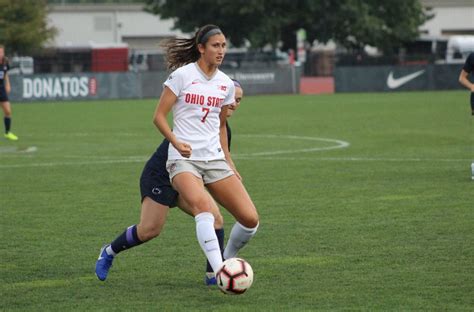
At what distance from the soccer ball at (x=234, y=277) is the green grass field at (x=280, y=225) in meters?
0.16

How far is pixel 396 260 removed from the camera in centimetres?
1031

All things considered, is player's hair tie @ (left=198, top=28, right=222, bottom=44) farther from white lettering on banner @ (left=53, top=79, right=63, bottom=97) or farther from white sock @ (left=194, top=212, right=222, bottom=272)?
white lettering on banner @ (left=53, top=79, right=63, bottom=97)

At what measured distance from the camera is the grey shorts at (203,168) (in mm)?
Answer: 8922

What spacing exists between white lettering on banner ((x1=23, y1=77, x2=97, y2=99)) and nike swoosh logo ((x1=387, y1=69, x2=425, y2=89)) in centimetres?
1289

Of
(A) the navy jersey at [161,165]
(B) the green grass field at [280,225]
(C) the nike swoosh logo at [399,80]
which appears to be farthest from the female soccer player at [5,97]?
(C) the nike swoosh logo at [399,80]

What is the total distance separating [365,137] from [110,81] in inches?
920

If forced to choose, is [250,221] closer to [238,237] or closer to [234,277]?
[238,237]

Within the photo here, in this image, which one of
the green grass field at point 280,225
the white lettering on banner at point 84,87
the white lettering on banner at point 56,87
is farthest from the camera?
the white lettering on banner at point 84,87

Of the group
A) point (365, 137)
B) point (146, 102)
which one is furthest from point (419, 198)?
point (146, 102)

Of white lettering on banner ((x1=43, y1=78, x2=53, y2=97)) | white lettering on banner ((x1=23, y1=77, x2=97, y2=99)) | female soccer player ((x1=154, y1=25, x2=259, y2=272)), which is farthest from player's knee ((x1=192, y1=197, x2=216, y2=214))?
white lettering on banner ((x1=43, y1=78, x2=53, y2=97))

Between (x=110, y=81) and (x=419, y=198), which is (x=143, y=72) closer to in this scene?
(x=110, y=81)

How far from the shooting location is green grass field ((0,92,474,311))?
29.2 ft

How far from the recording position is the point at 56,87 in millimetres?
47219

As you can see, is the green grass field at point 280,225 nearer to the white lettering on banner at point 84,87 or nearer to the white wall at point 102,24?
the white lettering on banner at point 84,87
